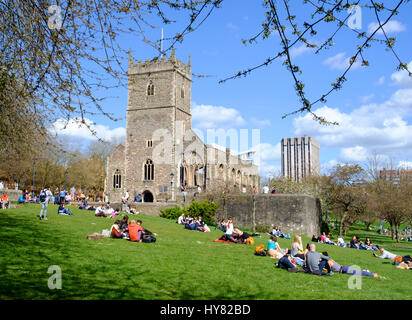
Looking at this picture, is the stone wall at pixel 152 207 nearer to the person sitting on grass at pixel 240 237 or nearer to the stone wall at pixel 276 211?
the stone wall at pixel 276 211

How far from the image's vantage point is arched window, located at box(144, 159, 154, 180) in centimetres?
4665

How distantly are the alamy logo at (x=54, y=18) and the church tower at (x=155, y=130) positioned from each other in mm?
38206

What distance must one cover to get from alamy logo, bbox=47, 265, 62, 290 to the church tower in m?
36.7

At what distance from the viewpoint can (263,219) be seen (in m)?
32.7

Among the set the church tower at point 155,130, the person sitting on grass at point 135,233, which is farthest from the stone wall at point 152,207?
the person sitting on grass at point 135,233

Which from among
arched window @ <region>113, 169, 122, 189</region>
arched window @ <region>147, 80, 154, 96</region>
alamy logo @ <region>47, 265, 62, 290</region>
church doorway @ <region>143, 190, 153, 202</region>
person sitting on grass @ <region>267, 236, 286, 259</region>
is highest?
arched window @ <region>147, 80, 154, 96</region>

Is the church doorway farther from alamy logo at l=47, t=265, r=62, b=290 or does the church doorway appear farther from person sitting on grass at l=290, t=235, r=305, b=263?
alamy logo at l=47, t=265, r=62, b=290

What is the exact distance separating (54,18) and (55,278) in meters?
4.81

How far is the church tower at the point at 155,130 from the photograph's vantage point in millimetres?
46031

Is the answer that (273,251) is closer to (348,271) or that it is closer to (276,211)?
(348,271)

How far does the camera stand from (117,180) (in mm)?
48344

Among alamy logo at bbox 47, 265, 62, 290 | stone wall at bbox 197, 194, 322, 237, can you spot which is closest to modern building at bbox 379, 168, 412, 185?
stone wall at bbox 197, 194, 322, 237
